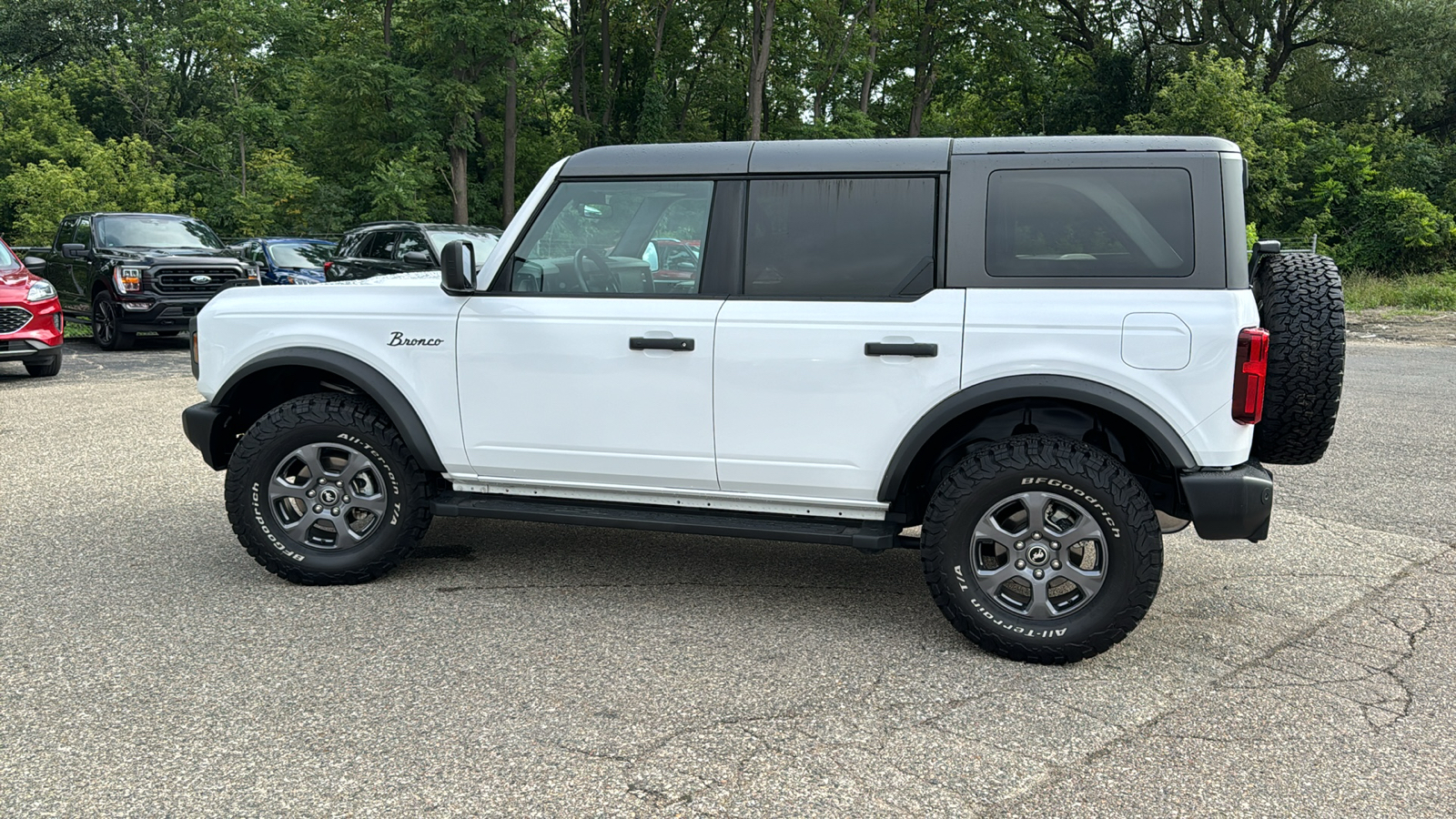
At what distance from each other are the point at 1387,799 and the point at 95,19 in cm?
5860

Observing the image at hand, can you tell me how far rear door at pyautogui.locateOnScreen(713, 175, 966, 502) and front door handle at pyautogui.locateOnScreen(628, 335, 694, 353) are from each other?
0.14 meters

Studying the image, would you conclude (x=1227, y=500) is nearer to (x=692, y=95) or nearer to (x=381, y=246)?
(x=381, y=246)

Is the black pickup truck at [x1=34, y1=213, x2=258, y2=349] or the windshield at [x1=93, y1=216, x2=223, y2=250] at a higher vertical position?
the windshield at [x1=93, y1=216, x2=223, y2=250]

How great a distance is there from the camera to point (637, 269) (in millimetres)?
4559

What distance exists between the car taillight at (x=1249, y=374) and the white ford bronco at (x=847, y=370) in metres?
0.01

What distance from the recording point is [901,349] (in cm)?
412

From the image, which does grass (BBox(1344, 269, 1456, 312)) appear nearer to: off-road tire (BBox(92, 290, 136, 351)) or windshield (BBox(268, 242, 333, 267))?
windshield (BBox(268, 242, 333, 267))

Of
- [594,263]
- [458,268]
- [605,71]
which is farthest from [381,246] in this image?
[605,71]

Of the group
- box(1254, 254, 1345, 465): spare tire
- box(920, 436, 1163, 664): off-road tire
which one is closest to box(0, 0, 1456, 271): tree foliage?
box(1254, 254, 1345, 465): spare tire

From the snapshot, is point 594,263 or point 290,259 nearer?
point 594,263

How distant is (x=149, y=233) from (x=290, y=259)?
2.34 meters

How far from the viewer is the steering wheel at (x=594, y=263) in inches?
181

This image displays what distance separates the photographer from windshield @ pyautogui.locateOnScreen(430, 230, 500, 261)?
13617mm

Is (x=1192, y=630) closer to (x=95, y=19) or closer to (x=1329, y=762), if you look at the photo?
(x=1329, y=762)
